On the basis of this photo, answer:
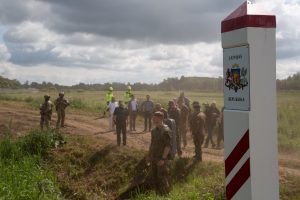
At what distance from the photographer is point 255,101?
2.60 metres

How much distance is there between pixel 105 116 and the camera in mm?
24828

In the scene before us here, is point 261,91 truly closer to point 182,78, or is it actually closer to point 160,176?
point 160,176

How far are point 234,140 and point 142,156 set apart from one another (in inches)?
453

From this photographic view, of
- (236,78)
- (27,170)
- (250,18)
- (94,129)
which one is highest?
(250,18)

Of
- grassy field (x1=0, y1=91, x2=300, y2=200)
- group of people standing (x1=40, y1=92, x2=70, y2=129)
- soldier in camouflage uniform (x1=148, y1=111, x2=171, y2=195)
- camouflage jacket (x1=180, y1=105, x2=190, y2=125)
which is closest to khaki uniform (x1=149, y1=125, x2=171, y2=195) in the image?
soldier in camouflage uniform (x1=148, y1=111, x2=171, y2=195)

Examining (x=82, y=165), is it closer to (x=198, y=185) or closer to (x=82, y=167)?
(x=82, y=167)

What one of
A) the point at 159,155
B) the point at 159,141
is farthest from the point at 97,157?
the point at 159,141

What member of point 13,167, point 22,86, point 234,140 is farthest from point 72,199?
point 22,86

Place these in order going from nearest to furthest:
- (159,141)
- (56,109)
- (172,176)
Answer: (159,141)
(172,176)
(56,109)

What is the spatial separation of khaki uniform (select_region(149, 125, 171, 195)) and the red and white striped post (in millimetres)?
6487

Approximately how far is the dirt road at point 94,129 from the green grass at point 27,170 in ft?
3.17

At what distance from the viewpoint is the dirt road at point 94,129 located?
1329 cm

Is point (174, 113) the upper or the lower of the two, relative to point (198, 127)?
upper

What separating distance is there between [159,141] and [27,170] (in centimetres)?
418
